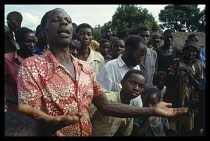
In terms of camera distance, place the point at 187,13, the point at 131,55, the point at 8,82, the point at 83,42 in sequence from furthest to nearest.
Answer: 1. the point at 187,13
2. the point at 83,42
3. the point at 131,55
4. the point at 8,82

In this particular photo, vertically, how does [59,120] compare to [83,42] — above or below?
below

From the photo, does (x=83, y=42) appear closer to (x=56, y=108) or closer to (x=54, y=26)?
(x=54, y=26)

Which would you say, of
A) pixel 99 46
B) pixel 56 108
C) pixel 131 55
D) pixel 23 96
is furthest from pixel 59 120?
pixel 99 46

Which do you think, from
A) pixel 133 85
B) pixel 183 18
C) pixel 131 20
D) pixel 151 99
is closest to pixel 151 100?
pixel 151 99

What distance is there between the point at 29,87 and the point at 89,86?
51cm

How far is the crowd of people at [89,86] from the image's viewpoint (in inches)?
68.1

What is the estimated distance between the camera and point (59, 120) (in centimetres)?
151

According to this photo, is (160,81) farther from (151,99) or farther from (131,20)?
(131,20)

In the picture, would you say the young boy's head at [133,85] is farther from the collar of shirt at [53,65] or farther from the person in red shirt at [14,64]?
the person in red shirt at [14,64]

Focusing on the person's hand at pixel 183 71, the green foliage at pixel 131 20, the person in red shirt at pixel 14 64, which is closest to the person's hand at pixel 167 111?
the person in red shirt at pixel 14 64

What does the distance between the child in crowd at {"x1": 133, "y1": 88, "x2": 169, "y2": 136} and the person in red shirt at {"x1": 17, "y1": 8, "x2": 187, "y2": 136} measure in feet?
2.28

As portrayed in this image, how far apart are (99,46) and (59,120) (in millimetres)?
4507

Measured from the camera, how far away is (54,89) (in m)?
1.75
